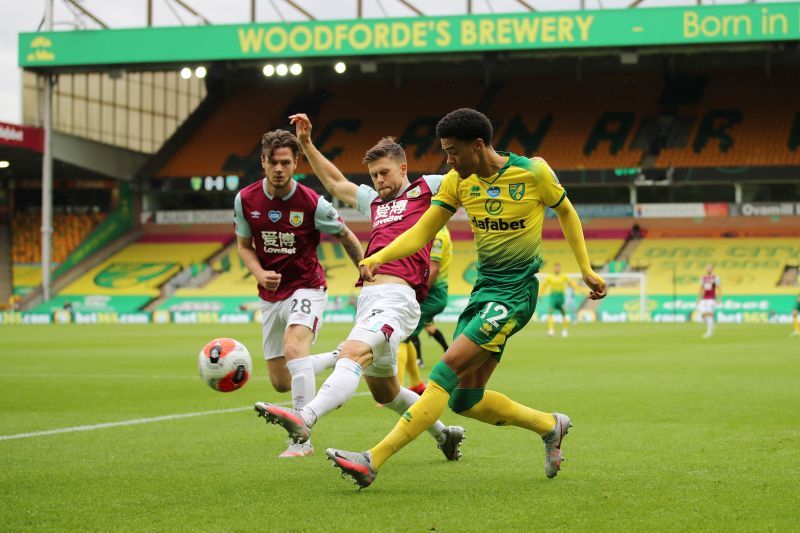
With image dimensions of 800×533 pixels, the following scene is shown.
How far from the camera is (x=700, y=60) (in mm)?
46031

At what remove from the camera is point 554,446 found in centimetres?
633

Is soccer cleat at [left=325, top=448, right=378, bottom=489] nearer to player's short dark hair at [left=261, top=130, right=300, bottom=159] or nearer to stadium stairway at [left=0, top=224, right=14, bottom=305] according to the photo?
player's short dark hair at [left=261, top=130, right=300, bottom=159]

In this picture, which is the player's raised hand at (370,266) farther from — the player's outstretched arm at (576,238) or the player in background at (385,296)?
the player's outstretched arm at (576,238)

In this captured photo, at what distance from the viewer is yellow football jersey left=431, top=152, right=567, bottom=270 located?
6137mm

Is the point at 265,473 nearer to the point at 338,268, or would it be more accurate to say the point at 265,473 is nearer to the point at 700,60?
the point at 338,268

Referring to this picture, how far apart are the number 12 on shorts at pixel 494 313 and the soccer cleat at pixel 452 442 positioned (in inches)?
44.1

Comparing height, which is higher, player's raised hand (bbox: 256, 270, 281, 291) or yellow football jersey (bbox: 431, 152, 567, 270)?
yellow football jersey (bbox: 431, 152, 567, 270)

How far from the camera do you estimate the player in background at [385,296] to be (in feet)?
21.2

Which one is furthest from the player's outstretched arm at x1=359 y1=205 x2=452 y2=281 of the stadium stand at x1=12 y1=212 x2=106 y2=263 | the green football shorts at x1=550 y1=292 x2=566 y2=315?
the stadium stand at x1=12 y1=212 x2=106 y2=263

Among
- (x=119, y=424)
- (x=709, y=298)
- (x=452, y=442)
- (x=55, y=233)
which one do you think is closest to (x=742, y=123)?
(x=709, y=298)

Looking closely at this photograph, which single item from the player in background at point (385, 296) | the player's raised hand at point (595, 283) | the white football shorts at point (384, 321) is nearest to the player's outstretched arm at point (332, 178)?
the player in background at point (385, 296)

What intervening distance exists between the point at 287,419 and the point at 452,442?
155 cm

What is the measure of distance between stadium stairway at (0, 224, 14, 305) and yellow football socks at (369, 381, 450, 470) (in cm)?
4635

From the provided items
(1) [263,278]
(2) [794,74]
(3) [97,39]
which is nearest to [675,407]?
(1) [263,278]
